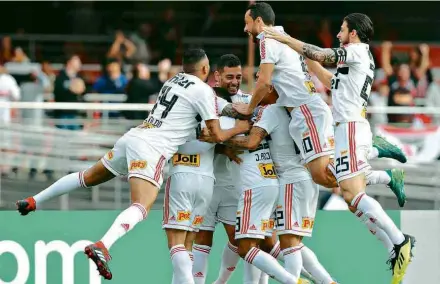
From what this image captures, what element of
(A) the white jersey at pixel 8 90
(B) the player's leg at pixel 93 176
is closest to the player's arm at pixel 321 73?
(B) the player's leg at pixel 93 176

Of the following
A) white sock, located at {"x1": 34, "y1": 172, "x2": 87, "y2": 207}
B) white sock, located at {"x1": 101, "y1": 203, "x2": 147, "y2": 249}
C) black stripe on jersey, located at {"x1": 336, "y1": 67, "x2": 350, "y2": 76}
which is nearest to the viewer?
white sock, located at {"x1": 101, "y1": 203, "x2": 147, "y2": 249}

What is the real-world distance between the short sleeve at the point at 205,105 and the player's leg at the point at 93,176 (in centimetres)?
78

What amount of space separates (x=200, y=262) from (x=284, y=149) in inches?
57.8

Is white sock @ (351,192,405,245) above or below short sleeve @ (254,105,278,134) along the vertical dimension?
below

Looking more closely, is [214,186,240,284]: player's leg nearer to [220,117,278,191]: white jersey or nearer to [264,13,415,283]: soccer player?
[220,117,278,191]: white jersey

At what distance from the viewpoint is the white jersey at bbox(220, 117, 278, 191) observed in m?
13.5

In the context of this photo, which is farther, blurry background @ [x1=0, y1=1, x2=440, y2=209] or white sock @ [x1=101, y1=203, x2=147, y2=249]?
blurry background @ [x1=0, y1=1, x2=440, y2=209]

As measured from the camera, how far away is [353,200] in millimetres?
13102

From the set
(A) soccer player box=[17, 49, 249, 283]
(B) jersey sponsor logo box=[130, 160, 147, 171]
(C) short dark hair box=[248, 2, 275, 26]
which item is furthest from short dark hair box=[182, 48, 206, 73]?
(B) jersey sponsor logo box=[130, 160, 147, 171]

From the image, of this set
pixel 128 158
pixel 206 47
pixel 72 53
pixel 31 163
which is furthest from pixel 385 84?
pixel 128 158

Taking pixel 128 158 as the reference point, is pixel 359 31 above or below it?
above

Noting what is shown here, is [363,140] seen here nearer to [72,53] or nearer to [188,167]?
[188,167]

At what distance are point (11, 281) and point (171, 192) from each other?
8.17 feet

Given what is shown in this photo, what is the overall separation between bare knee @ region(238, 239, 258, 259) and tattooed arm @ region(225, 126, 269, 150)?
0.88 meters
